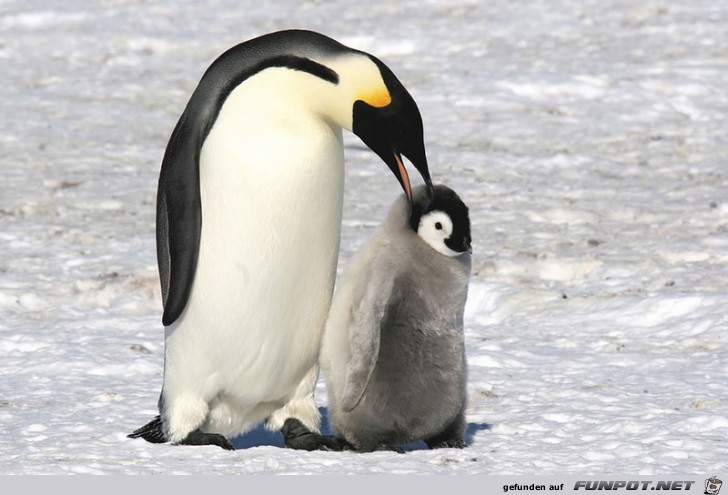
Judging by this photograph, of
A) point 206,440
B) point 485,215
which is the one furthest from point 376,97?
point 485,215

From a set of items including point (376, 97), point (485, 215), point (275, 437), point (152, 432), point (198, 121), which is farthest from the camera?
point (485, 215)

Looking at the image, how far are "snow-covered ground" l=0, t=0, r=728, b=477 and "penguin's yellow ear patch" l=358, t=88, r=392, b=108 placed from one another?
1.03 metres

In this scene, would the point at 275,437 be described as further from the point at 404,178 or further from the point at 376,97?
the point at 376,97

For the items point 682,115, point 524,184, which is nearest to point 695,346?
point 524,184

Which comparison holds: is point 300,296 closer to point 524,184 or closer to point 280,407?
point 280,407

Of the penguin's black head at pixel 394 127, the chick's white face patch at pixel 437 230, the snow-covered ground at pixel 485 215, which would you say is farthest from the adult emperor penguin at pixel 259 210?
the snow-covered ground at pixel 485 215

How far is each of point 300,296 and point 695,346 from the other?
200 centimetres

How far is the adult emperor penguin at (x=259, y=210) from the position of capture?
4.00 metres

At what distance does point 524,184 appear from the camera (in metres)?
8.82

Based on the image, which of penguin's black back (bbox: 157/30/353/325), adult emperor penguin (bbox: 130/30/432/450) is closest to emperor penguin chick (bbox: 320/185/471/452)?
adult emperor penguin (bbox: 130/30/432/450)

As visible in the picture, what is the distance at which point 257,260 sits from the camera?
4109mm

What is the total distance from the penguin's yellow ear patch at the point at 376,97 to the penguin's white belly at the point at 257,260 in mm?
175

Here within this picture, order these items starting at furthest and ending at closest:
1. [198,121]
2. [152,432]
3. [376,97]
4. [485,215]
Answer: [485,215]
[152,432]
[198,121]
[376,97]

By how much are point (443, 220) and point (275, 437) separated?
1.12 m
